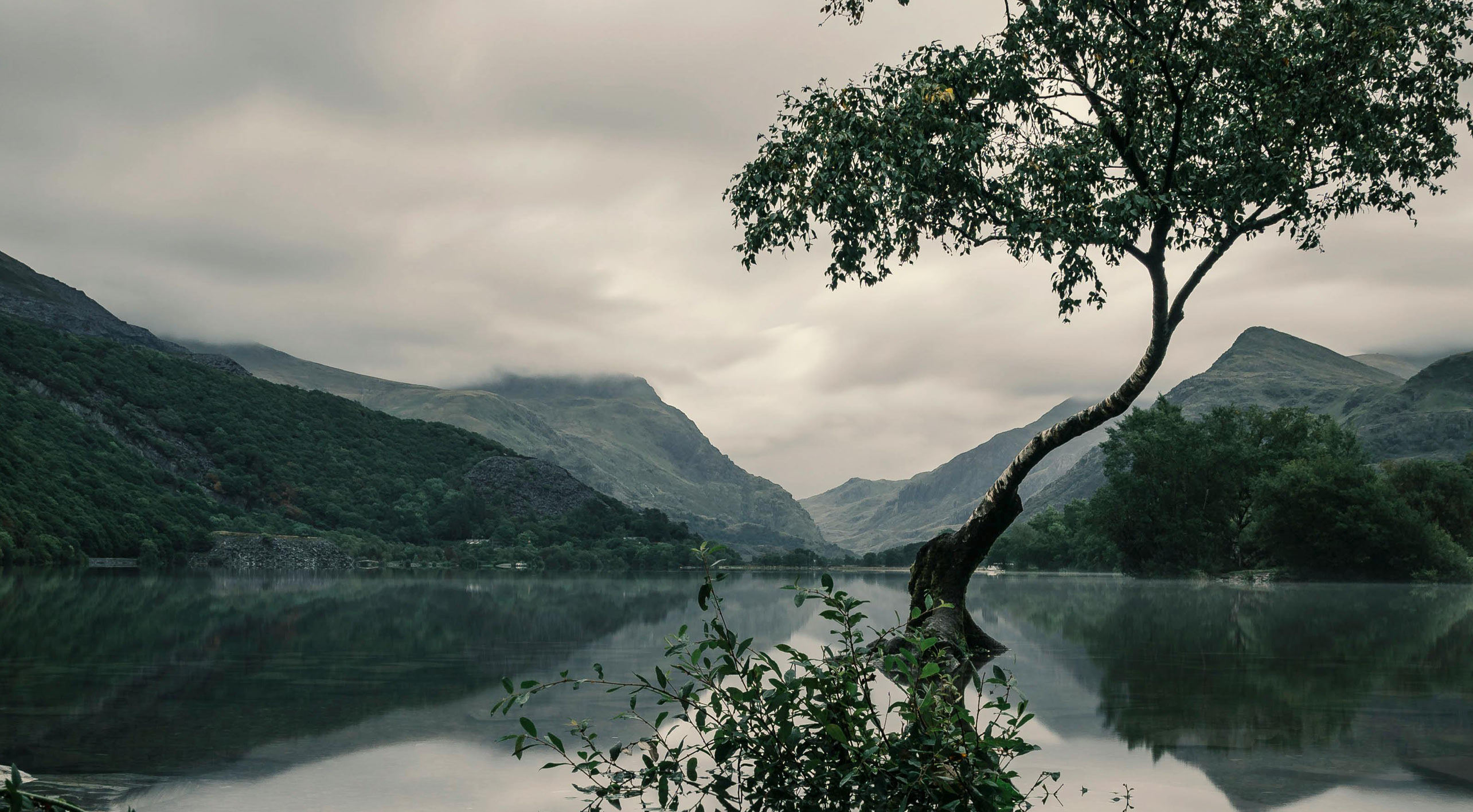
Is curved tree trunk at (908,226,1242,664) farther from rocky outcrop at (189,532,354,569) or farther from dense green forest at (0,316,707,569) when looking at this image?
rocky outcrop at (189,532,354,569)

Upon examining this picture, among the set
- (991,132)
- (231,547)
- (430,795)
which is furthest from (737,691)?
(231,547)

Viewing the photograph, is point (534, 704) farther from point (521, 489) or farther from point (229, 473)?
point (521, 489)

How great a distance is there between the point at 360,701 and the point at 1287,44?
17.4m

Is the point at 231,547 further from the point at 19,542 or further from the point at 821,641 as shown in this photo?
the point at 821,641

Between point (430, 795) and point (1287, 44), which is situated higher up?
point (1287, 44)

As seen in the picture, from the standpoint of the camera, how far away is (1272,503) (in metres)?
68.2

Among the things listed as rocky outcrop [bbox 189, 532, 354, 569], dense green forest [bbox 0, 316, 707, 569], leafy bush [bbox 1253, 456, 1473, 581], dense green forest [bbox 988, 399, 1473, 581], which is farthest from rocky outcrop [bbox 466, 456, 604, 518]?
leafy bush [bbox 1253, 456, 1473, 581]

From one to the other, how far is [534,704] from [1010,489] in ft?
27.9

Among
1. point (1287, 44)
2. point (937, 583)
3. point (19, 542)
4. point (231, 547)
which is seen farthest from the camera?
point (231, 547)

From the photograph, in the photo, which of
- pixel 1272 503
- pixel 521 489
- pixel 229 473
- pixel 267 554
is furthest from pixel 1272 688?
pixel 521 489

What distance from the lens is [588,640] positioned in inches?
869

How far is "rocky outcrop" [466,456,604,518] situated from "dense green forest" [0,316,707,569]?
2802 millimetres

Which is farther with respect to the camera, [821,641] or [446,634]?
[446,634]

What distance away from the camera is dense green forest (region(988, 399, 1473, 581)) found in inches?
2601
